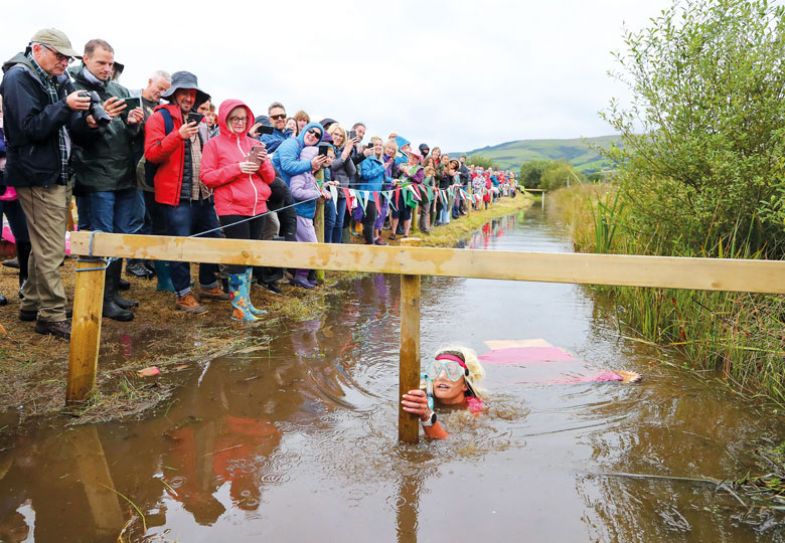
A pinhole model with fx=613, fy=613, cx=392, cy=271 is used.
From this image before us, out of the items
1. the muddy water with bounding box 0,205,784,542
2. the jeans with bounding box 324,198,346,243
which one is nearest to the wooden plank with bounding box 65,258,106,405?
the muddy water with bounding box 0,205,784,542

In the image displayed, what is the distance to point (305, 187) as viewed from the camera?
28.2 feet

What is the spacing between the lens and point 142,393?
14.5 feet

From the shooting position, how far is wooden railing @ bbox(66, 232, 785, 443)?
3.09 meters

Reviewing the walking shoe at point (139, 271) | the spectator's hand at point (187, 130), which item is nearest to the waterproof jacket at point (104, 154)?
the spectator's hand at point (187, 130)

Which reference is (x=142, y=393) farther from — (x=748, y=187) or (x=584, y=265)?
(x=748, y=187)

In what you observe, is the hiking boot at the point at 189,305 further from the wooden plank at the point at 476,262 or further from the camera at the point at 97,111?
the wooden plank at the point at 476,262

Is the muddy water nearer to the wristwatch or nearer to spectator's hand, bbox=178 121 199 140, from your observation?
the wristwatch

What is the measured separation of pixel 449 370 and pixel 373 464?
132 cm

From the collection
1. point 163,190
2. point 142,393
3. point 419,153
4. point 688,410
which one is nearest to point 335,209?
point 163,190

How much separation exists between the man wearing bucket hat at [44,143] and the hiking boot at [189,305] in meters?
1.35

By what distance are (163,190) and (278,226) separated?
2077 mm

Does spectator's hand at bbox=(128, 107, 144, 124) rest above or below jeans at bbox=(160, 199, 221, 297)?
above

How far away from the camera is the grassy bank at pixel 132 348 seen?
4.15 meters

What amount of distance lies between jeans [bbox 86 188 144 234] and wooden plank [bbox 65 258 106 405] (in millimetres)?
2001
